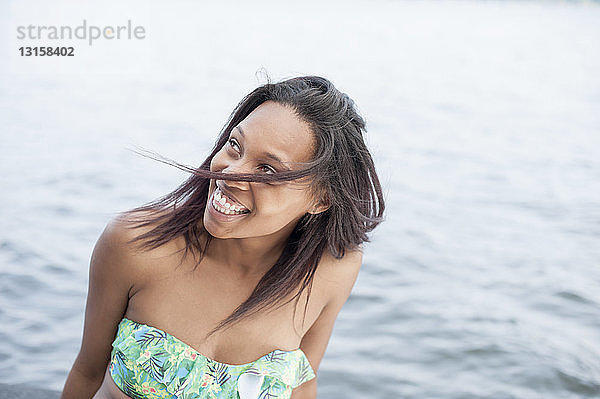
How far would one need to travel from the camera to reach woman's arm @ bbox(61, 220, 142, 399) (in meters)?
1.84

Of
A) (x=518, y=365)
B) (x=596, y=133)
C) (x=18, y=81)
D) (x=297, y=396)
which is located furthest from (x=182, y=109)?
(x=297, y=396)

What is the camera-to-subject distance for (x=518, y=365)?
4.26 meters

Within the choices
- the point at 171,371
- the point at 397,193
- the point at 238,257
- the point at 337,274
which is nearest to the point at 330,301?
the point at 337,274

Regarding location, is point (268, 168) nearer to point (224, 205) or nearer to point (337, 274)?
point (224, 205)

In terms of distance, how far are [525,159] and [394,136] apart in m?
1.45

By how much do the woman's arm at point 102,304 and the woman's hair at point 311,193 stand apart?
0.05 m

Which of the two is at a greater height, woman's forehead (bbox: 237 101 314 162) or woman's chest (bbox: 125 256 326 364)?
woman's forehead (bbox: 237 101 314 162)

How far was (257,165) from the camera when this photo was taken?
1.73 metres

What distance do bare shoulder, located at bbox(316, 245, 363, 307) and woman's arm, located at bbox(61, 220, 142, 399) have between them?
1.67 feet

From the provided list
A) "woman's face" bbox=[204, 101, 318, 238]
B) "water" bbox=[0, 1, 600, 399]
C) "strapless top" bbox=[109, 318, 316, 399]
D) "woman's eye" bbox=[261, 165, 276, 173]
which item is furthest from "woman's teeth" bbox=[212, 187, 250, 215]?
"water" bbox=[0, 1, 600, 399]

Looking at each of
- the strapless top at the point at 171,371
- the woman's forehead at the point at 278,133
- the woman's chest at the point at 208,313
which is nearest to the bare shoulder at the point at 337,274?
the woman's chest at the point at 208,313

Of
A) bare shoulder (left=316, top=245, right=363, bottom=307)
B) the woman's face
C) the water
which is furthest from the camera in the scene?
the water

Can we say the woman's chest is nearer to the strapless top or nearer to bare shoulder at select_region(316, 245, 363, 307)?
the strapless top

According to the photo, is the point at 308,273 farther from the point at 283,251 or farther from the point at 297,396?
the point at 297,396
